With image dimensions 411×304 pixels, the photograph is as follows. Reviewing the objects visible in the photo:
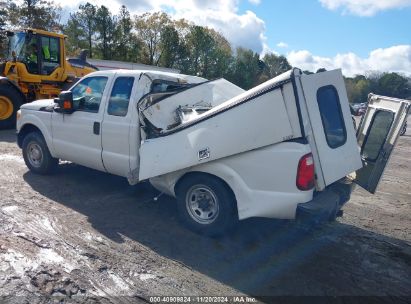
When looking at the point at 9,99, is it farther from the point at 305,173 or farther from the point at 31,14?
the point at 31,14

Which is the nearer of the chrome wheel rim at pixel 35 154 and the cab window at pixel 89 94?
the cab window at pixel 89 94

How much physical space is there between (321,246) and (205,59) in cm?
4851

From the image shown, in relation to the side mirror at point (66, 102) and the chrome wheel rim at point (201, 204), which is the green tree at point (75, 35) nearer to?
the side mirror at point (66, 102)

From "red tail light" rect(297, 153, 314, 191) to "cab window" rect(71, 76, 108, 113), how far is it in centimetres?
333

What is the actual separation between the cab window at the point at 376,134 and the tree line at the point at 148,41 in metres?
31.2

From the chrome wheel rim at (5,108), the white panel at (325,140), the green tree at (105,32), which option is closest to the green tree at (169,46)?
the green tree at (105,32)

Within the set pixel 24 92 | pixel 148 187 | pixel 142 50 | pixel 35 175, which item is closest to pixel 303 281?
pixel 148 187

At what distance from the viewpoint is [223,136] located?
4.06 metres

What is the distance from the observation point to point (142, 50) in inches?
1839

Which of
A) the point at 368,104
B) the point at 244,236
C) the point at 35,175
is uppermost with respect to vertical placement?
the point at 368,104

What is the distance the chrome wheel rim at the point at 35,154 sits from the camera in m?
6.52

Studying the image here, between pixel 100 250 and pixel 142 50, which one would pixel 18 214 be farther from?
pixel 142 50

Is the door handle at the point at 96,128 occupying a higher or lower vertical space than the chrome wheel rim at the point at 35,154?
higher

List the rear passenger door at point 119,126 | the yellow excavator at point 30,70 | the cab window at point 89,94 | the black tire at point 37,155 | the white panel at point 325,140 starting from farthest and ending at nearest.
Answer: the yellow excavator at point 30,70 → the black tire at point 37,155 → the cab window at point 89,94 → the rear passenger door at point 119,126 → the white panel at point 325,140
